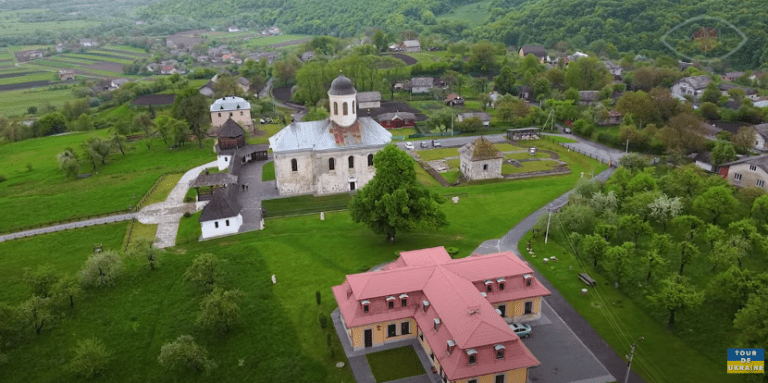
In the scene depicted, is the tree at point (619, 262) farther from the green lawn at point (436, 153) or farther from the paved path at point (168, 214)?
the green lawn at point (436, 153)

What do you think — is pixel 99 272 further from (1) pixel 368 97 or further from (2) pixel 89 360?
(1) pixel 368 97

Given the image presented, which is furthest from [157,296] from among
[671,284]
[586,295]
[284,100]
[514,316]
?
[284,100]

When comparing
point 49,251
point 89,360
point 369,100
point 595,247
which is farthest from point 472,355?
point 369,100

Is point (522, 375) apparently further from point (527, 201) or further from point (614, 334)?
point (527, 201)

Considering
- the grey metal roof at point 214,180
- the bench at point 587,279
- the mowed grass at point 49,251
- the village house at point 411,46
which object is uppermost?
the village house at point 411,46

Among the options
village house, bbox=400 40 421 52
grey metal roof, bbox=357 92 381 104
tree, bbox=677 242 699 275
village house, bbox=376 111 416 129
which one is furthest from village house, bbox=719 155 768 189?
village house, bbox=400 40 421 52

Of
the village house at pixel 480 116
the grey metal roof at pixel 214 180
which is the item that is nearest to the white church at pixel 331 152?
the grey metal roof at pixel 214 180
